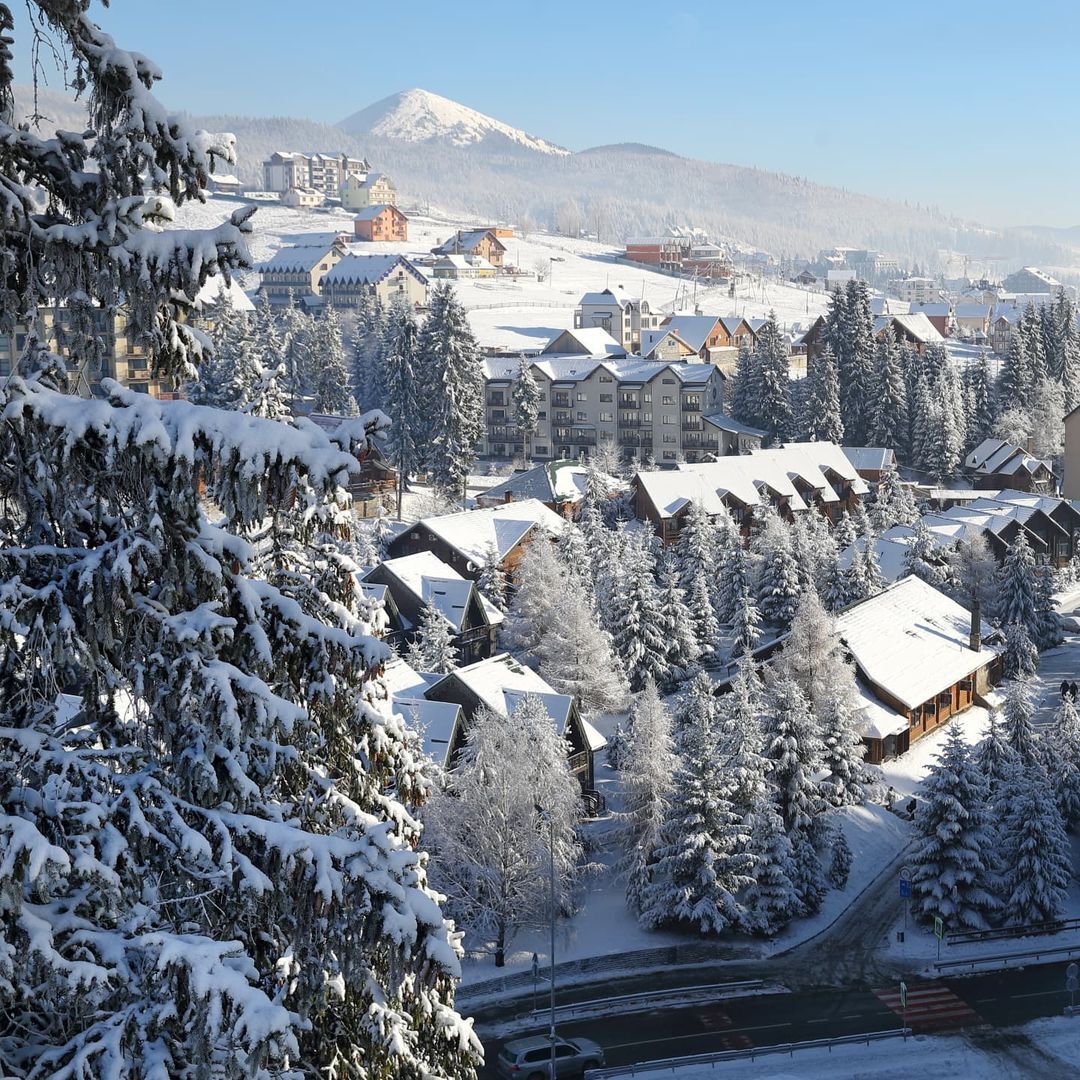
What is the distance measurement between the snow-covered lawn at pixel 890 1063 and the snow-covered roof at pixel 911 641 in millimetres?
19017

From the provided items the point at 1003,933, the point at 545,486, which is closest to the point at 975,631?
the point at 1003,933

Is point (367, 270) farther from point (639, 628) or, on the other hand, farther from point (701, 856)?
point (701, 856)

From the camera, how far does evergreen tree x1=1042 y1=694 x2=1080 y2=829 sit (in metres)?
42.3

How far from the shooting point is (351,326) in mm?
133500

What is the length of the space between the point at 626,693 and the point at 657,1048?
72.5 feet

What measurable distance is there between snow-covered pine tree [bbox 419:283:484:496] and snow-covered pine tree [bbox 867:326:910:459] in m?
30.0

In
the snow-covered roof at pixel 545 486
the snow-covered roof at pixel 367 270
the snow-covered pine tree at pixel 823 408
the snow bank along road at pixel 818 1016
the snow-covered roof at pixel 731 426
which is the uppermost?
the snow-covered roof at pixel 367 270

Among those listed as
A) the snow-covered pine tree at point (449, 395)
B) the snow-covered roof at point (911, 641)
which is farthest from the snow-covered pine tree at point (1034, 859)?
the snow-covered pine tree at point (449, 395)

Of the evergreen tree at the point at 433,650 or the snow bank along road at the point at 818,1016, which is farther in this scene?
the evergreen tree at the point at 433,650

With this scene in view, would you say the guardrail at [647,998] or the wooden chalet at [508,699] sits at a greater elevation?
the wooden chalet at [508,699]

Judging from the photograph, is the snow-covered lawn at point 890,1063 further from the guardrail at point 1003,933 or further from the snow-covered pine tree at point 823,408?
the snow-covered pine tree at point 823,408

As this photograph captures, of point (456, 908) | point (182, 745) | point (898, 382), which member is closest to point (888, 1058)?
point (456, 908)

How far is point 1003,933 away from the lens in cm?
3716

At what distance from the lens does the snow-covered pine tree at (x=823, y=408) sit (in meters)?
91.4
